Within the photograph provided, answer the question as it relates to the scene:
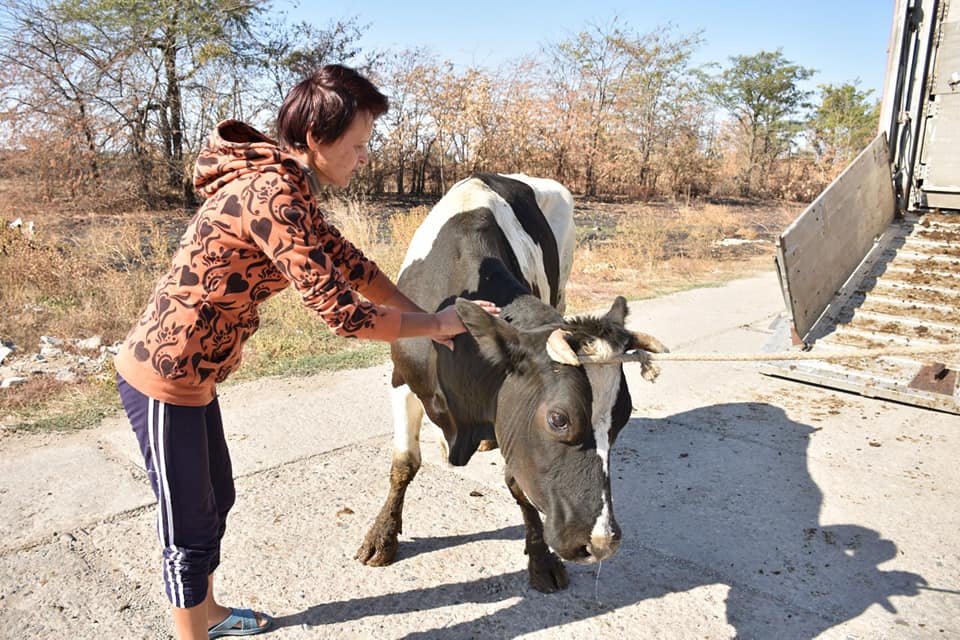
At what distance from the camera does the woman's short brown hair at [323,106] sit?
2023mm

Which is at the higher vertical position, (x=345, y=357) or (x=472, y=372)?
(x=472, y=372)

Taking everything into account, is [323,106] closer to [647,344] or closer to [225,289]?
[225,289]

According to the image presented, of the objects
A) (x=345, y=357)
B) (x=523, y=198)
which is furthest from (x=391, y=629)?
(x=345, y=357)

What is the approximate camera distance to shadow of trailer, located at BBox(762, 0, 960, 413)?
5434 millimetres

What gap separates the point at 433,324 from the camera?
2.27 meters

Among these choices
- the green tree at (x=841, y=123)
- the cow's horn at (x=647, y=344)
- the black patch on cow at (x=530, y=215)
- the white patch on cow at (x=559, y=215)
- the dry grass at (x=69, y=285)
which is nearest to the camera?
the cow's horn at (x=647, y=344)

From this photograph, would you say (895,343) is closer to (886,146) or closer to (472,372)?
(886,146)

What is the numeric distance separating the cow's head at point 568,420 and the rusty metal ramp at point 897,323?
13.2 feet

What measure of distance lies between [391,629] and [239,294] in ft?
4.81

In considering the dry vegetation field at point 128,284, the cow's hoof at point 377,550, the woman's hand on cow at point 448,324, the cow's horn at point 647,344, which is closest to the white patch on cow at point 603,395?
the cow's horn at point 647,344

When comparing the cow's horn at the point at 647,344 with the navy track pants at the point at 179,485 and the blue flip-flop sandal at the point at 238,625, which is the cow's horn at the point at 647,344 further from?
the blue flip-flop sandal at the point at 238,625

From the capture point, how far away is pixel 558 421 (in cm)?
219

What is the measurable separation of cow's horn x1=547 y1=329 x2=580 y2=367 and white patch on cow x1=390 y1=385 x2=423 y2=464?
49.6 inches

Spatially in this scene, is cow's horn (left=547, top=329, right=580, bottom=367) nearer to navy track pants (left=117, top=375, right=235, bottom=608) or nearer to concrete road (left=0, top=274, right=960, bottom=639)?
navy track pants (left=117, top=375, right=235, bottom=608)
